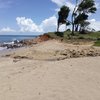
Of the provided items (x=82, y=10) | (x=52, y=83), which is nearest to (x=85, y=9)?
(x=82, y=10)

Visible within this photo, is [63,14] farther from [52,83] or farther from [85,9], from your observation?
[52,83]

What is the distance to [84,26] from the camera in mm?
57719

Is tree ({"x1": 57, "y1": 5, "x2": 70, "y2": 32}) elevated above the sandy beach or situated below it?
above

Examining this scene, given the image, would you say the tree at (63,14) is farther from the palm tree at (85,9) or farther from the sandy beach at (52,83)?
the sandy beach at (52,83)

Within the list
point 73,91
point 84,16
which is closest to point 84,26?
point 84,16

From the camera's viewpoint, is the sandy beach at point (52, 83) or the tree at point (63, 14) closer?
the sandy beach at point (52, 83)

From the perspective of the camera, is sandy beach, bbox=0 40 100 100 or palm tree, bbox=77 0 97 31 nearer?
sandy beach, bbox=0 40 100 100

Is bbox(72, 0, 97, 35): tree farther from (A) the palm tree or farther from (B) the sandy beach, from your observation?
(B) the sandy beach

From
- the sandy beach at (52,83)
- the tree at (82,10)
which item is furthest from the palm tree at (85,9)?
the sandy beach at (52,83)

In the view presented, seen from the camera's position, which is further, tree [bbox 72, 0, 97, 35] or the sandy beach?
tree [bbox 72, 0, 97, 35]

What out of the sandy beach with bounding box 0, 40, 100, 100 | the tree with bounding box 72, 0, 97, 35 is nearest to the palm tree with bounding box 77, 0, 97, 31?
the tree with bounding box 72, 0, 97, 35

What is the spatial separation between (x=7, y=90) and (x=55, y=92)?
76.8 inches

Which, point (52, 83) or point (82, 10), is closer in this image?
point (52, 83)

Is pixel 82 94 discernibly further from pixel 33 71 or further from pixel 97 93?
pixel 33 71
